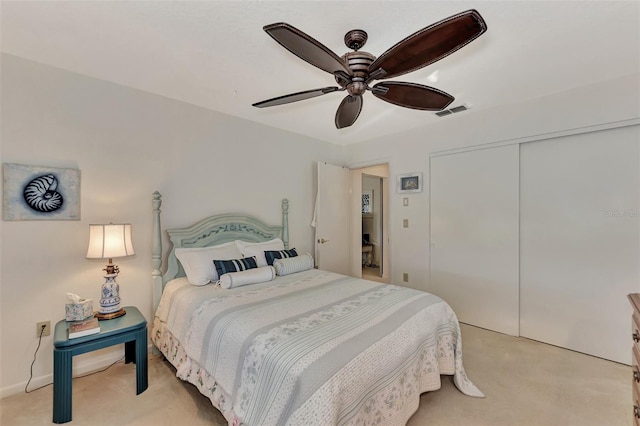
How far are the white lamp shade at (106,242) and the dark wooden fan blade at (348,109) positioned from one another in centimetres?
192

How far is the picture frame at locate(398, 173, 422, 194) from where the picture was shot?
A: 142 inches

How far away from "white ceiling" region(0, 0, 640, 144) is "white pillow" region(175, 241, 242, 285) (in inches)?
59.4

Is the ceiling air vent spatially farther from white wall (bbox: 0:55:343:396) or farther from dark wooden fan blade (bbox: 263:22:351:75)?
white wall (bbox: 0:55:343:396)

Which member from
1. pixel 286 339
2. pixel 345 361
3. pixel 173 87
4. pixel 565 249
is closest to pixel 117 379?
pixel 286 339

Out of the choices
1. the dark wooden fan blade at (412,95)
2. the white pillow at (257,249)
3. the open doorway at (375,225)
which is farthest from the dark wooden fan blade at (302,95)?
the open doorway at (375,225)

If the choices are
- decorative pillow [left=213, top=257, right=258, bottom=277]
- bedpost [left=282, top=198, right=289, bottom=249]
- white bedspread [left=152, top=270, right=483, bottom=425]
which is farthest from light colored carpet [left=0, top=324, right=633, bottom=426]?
bedpost [left=282, top=198, right=289, bottom=249]

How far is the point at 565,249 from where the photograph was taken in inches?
103

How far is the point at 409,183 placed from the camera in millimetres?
3715

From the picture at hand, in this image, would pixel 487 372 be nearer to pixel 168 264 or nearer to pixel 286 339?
pixel 286 339

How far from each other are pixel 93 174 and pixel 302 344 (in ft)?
7.43

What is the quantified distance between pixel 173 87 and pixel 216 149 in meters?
0.73

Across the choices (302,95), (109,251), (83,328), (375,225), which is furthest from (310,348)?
(375,225)

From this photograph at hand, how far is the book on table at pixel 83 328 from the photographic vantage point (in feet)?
5.84

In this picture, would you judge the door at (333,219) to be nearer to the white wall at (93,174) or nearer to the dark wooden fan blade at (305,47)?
the white wall at (93,174)
